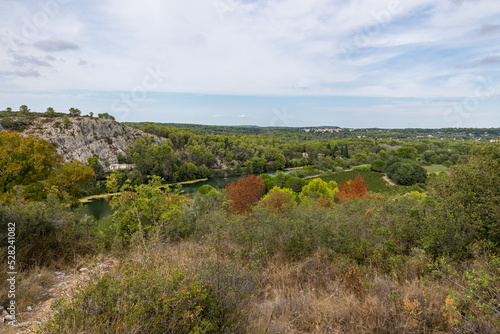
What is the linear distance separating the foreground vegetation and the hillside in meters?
67.1

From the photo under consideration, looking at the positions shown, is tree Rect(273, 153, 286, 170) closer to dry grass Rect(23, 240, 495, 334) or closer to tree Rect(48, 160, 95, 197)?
tree Rect(48, 160, 95, 197)

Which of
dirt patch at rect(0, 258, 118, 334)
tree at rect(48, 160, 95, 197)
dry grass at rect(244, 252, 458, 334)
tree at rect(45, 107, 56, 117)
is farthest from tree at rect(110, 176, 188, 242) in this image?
tree at rect(45, 107, 56, 117)

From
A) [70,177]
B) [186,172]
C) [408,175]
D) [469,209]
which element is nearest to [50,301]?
[469,209]

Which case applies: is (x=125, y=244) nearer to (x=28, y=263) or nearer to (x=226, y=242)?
(x=28, y=263)

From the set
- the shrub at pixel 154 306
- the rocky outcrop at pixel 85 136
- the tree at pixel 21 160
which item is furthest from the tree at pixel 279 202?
the rocky outcrop at pixel 85 136

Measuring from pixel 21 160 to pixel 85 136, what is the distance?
71953 millimetres

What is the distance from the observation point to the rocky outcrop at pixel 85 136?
64.8 meters

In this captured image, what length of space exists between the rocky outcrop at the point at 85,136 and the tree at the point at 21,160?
2280 inches

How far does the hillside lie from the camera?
64625mm

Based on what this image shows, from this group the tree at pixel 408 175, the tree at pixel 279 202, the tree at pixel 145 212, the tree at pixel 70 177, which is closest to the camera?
the tree at pixel 145 212

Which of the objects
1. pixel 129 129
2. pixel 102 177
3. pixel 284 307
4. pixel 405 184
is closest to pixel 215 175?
pixel 102 177

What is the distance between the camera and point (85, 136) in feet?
242

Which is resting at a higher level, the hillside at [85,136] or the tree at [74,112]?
the tree at [74,112]

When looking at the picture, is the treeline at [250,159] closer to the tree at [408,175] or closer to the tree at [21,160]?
the tree at [408,175]
